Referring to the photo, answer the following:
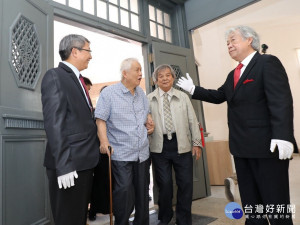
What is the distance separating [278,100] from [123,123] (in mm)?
1047

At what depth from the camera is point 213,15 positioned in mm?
3125

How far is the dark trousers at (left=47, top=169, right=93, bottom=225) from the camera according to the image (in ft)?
3.83

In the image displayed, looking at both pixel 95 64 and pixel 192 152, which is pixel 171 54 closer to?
pixel 192 152

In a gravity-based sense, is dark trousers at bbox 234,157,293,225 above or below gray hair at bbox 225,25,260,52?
below

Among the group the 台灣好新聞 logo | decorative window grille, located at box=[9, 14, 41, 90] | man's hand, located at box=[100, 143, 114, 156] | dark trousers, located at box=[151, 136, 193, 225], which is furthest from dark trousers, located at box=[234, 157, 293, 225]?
decorative window grille, located at box=[9, 14, 41, 90]

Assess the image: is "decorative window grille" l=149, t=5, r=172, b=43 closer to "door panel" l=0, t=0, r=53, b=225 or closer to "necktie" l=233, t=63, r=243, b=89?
"door panel" l=0, t=0, r=53, b=225

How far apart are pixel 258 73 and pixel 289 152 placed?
0.51 metres

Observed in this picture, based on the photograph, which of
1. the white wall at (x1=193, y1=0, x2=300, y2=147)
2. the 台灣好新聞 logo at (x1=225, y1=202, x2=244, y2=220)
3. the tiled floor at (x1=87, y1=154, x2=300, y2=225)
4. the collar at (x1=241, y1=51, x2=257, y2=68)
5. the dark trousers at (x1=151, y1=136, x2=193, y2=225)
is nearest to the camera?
the collar at (x1=241, y1=51, x2=257, y2=68)

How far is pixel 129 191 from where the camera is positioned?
165 cm

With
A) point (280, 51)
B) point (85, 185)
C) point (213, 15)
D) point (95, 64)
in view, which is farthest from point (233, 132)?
point (280, 51)

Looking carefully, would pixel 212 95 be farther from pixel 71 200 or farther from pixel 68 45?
pixel 71 200

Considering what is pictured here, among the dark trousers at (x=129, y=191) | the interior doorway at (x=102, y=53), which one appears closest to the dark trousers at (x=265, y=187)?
the dark trousers at (x=129, y=191)

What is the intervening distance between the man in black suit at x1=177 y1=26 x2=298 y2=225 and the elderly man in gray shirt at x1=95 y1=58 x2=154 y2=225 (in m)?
0.69

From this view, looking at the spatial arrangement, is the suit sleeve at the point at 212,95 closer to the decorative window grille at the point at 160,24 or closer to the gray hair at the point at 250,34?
the gray hair at the point at 250,34
